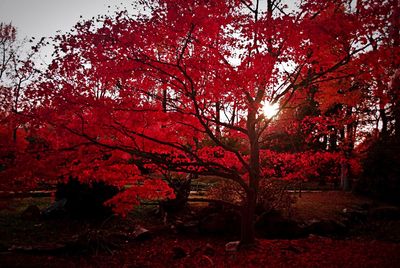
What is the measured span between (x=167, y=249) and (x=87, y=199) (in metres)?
5.99

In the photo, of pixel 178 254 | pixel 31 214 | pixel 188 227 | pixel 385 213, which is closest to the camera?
pixel 178 254

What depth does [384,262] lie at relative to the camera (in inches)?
296

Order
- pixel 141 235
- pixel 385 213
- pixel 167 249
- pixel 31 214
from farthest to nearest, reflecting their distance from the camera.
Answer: pixel 385 213, pixel 31 214, pixel 141 235, pixel 167 249

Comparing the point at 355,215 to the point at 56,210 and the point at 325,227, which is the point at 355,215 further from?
the point at 56,210

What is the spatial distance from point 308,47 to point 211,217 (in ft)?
25.0

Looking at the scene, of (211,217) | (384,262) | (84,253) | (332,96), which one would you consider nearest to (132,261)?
(84,253)

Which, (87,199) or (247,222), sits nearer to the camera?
(247,222)

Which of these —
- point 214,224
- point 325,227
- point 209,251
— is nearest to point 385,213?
point 325,227

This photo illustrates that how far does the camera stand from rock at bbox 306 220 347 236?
1207cm

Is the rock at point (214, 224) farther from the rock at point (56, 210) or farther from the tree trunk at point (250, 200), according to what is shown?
the rock at point (56, 210)

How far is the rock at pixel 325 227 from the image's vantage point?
39.6 feet

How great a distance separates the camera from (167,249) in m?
10.3

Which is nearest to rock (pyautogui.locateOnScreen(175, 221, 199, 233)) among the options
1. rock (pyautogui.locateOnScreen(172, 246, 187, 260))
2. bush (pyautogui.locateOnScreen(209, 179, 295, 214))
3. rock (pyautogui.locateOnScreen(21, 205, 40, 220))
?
bush (pyautogui.locateOnScreen(209, 179, 295, 214))

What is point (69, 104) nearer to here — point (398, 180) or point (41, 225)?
point (41, 225)
